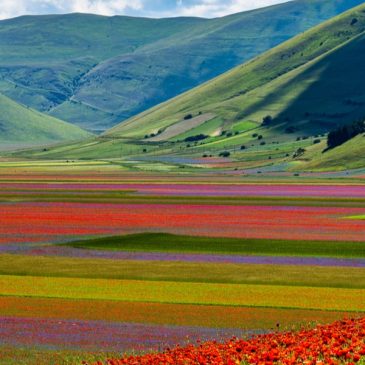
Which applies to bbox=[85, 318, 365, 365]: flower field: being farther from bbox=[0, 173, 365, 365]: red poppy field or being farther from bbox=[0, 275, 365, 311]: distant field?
bbox=[0, 275, 365, 311]: distant field

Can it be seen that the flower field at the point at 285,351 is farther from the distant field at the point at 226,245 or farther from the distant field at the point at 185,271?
the distant field at the point at 226,245

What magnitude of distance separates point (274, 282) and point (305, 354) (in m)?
25.2

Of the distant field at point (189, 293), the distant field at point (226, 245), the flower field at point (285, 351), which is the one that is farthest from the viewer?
the distant field at point (226, 245)

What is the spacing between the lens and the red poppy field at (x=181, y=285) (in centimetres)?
3148

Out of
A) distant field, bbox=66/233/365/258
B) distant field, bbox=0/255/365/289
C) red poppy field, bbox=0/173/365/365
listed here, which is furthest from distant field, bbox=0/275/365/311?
distant field, bbox=66/233/365/258

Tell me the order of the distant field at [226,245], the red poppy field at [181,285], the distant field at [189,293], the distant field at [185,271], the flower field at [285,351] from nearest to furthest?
the flower field at [285,351] < the red poppy field at [181,285] < the distant field at [189,293] < the distant field at [185,271] < the distant field at [226,245]

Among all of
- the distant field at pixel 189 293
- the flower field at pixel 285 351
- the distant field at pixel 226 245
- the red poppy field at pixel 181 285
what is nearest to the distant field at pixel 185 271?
the red poppy field at pixel 181 285

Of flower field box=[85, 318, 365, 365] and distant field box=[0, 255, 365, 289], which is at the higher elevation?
flower field box=[85, 318, 365, 365]

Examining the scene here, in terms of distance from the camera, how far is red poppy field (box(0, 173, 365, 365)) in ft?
103

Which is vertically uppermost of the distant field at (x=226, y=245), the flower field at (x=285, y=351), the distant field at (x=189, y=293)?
the flower field at (x=285, y=351)

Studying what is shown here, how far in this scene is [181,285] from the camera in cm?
4916

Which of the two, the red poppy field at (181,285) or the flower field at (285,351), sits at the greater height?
the flower field at (285,351)

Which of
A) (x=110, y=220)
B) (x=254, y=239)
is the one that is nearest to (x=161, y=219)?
(x=110, y=220)

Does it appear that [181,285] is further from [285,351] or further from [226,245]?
[285,351]
